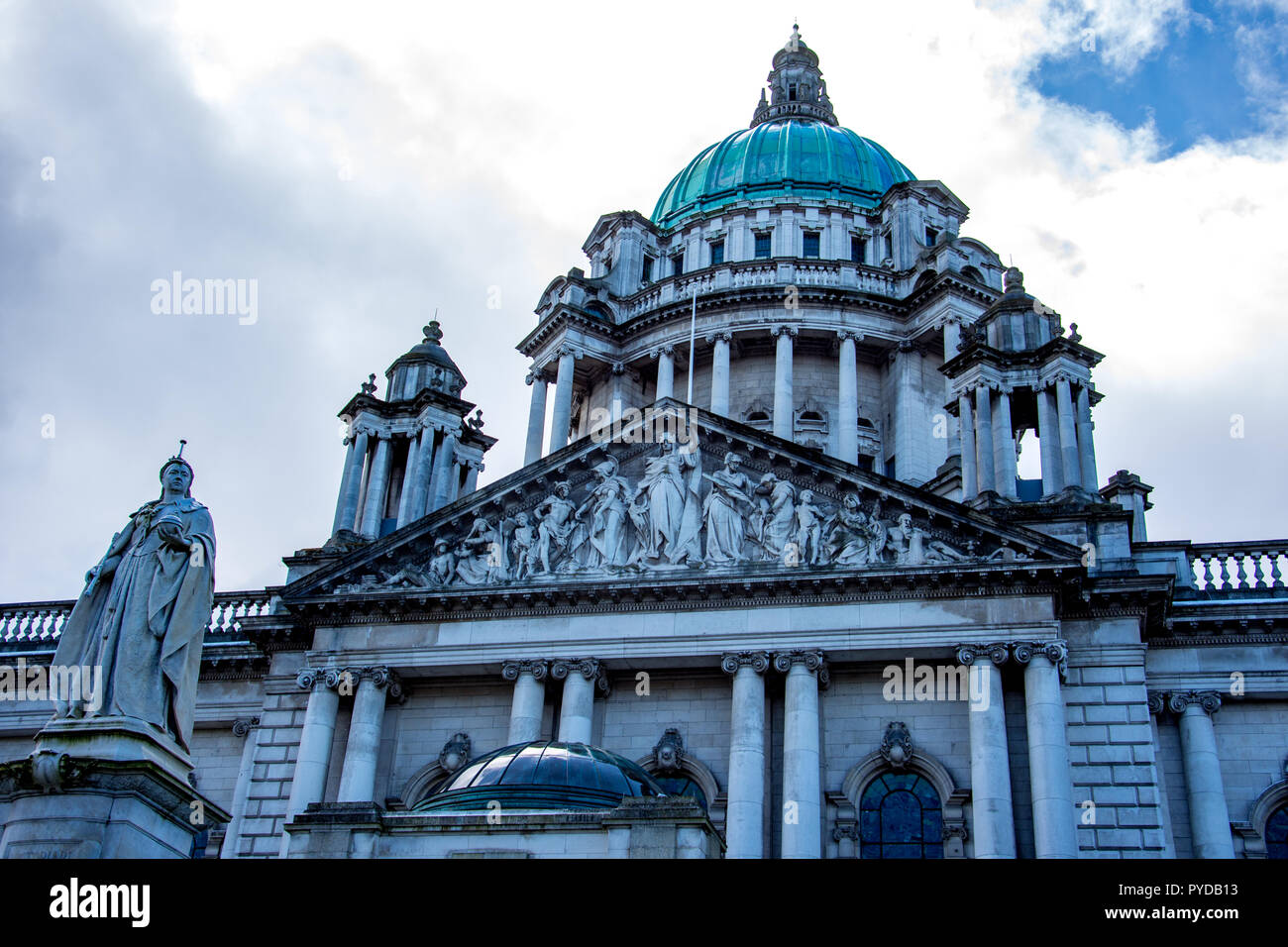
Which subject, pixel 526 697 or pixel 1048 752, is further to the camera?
pixel 526 697

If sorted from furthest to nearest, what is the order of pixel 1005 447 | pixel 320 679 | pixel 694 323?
pixel 694 323 < pixel 1005 447 < pixel 320 679

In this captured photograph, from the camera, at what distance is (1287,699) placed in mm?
29859

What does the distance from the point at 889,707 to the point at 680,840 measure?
47.5ft

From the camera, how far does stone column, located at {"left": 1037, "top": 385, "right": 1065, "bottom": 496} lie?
33.9 m

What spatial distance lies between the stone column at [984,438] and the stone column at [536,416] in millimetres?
17862

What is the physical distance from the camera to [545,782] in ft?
62.8

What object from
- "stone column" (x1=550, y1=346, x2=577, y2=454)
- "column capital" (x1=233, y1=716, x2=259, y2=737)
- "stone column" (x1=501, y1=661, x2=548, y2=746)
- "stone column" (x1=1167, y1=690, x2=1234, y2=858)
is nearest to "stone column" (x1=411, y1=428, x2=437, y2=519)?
"column capital" (x1=233, y1=716, x2=259, y2=737)

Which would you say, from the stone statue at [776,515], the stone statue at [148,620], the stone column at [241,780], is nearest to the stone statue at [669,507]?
the stone statue at [776,515]

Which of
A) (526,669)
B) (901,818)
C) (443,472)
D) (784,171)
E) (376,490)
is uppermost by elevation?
(784,171)

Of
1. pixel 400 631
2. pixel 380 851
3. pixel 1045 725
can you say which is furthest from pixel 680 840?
pixel 400 631

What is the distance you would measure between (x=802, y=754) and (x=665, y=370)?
2369cm

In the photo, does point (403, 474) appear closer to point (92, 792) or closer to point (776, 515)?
point (776, 515)

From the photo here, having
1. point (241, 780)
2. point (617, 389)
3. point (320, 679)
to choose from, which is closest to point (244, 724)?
point (241, 780)
